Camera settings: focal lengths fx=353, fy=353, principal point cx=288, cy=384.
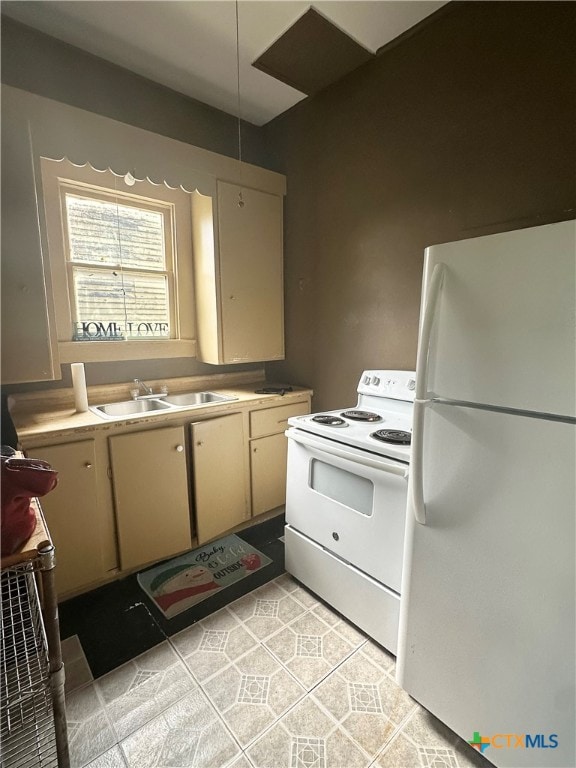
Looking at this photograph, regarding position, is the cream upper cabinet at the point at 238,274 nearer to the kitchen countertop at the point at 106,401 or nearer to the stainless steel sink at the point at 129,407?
the kitchen countertop at the point at 106,401

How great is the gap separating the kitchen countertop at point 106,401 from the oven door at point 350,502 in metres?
0.61

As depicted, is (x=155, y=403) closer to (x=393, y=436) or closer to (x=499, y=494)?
(x=393, y=436)

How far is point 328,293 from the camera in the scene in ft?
7.93

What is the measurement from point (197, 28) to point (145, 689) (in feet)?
9.82

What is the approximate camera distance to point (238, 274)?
245cm

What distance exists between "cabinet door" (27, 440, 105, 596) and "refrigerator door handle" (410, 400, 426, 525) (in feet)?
4.77

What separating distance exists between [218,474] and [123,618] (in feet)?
2.72

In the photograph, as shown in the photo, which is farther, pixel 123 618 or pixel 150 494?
pixel 150 494

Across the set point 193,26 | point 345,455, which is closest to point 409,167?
point 193,26

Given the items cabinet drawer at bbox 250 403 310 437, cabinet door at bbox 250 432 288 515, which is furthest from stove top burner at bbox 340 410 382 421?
cabinet door at bbox 250 432 288 515

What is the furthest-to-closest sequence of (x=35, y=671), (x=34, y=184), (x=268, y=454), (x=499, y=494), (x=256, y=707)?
(x=268, y=454) < (x=34, y=184) < (x=256, y=707) < (x=35, y=671) < (x=499, y=494)

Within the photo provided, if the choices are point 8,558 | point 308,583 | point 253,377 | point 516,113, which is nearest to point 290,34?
point 516,113

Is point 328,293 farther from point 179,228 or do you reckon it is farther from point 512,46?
point 512,46

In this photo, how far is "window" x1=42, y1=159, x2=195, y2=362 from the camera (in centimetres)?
206
